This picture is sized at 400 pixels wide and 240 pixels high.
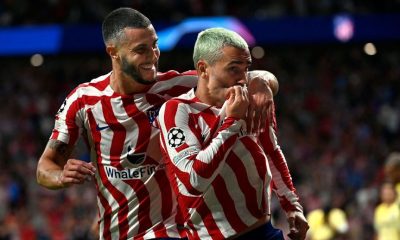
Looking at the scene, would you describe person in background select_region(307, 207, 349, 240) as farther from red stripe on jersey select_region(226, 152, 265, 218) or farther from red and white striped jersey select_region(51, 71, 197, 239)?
red stripe on jersey select_region(226, 152, 265, 218)

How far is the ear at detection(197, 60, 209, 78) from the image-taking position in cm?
441

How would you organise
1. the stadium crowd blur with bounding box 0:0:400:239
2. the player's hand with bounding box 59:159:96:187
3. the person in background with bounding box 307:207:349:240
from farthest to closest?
the stadium crowd blur with bounding box 0:0:400:239, the person in background with bounding box 307:207:349:240, the player's hand with bounding box 59:159:96:187

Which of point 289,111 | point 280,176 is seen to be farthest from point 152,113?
point 289,111

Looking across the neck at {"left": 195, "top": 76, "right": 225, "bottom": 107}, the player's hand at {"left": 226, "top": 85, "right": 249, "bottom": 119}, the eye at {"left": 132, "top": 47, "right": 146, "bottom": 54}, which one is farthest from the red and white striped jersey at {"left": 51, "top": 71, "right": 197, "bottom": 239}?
the player's hand at {"left": 226, "top": 85, "right": 249, "bottom": 119}

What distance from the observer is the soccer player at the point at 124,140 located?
504 cm

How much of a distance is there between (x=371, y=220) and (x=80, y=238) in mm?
4466

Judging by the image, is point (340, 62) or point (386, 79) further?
point (340, 62)

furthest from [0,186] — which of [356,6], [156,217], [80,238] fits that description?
[156,217]

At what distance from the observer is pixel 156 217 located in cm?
508

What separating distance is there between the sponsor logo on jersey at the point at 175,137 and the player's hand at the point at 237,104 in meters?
0.26

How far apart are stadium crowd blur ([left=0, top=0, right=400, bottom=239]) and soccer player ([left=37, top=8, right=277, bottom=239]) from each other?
737cm

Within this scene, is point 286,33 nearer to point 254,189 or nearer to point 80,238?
point 80,238

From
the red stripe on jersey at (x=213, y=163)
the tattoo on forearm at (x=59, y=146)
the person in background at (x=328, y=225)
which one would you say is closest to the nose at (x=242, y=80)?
the red stripe on jersey at (x=213, y=163)

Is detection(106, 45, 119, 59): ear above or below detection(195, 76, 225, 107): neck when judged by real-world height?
above
